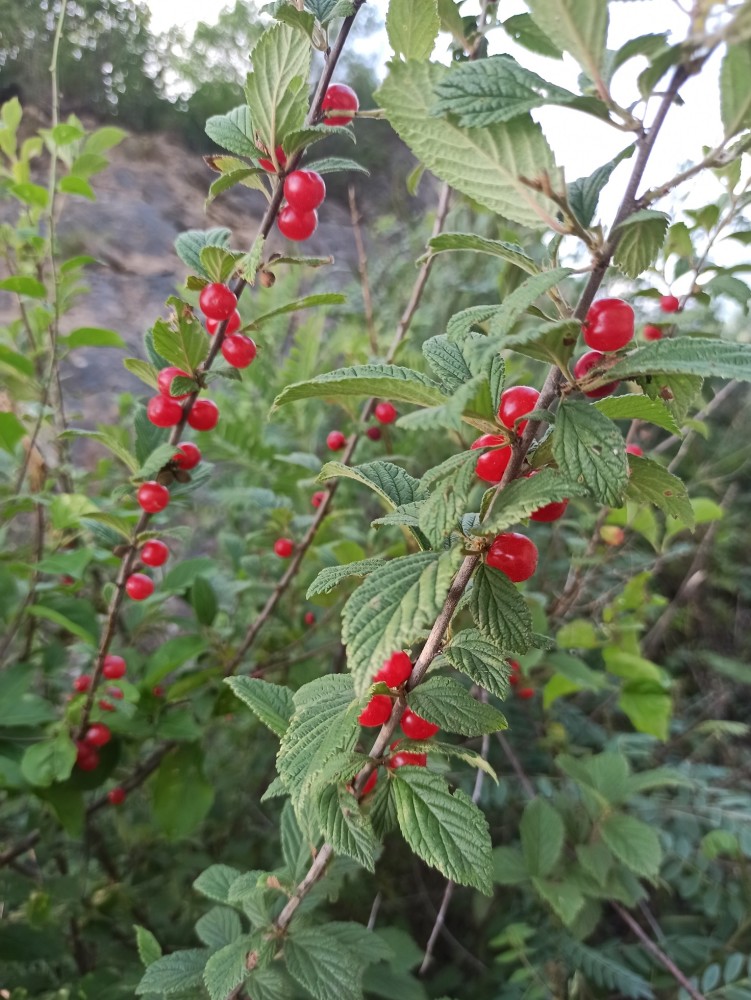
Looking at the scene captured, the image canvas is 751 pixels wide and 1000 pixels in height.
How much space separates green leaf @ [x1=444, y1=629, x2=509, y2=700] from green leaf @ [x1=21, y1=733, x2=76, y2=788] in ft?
1.71

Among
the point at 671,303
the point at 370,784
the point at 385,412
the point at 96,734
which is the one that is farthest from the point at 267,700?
the point at 671,303

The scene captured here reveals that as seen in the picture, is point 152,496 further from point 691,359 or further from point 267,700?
point 691,359

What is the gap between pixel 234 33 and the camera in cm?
242

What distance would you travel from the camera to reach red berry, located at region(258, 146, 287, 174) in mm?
465

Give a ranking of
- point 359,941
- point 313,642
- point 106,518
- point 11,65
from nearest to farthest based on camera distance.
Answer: point 359,941 → point 106,518 → point 313,642 → point 11,65

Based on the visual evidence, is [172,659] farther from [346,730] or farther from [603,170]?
[603,170]

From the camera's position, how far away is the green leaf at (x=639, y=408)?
0.29 m

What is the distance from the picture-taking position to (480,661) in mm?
315

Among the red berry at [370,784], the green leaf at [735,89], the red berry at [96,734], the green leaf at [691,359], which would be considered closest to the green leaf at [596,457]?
the green leaf at [691,359]

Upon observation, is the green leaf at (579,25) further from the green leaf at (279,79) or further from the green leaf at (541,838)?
the green leaf at (541,838)

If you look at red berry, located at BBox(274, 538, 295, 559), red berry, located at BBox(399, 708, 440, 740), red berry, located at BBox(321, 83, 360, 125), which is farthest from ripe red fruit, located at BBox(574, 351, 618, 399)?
red berry, located at BBox(274, 538, 295, 559)

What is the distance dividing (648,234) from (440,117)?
10 centimetres

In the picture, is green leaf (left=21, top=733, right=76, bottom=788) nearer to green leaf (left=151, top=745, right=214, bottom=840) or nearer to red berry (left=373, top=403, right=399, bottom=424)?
green leaf (left=151, top=745, right=214, bottom=840)

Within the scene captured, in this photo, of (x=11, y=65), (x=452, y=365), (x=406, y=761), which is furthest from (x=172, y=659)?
(x=11, y=65)
